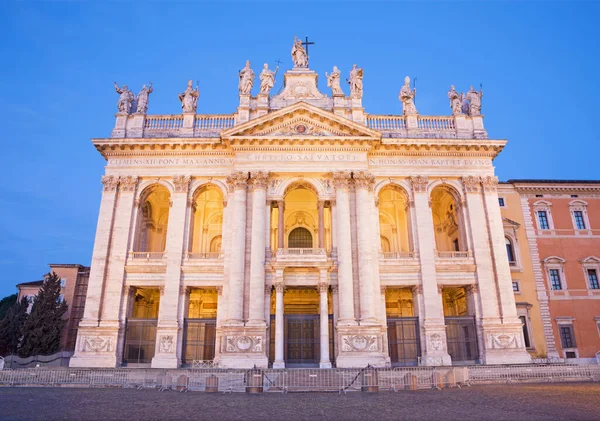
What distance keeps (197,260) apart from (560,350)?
26.3 metres

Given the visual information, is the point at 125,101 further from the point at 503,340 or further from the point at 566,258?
the point at 566,258

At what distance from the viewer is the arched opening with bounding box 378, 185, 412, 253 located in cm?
3303

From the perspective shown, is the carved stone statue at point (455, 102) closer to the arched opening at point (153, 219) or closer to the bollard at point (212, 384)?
the arched opening at point (153, 219)

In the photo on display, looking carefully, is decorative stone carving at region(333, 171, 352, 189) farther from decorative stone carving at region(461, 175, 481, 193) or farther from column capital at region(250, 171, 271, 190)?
decorative stone carving at region(461, 175, 481, 193)

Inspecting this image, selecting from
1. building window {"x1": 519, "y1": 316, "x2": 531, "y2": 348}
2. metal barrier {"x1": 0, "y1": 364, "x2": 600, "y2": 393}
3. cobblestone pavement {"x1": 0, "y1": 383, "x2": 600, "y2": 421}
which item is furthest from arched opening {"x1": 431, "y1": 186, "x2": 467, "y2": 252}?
cobblestone pavement {"x1": 0, "y1": 383, "x2": 600, "y2": 421}

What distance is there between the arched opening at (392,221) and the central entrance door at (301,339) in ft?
31.5

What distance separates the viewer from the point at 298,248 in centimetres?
2805

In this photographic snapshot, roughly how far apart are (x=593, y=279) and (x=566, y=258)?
2.48 m

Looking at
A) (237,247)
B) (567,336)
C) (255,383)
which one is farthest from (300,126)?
(567,336)

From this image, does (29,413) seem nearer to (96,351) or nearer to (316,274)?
(96,351)

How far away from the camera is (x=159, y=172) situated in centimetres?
2997

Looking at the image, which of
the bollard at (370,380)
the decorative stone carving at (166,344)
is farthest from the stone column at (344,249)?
the decorative stone carving at (166,344)

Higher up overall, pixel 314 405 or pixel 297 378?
pixel 297 378

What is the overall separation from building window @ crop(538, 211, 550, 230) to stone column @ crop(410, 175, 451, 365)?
37.5 feet
